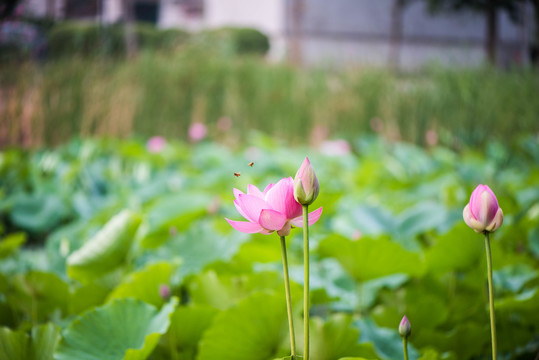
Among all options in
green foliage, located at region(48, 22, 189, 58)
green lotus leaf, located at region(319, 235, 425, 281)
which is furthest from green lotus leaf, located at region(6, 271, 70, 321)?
green foliage, located at region(48, 22, 189, 58)

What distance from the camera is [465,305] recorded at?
788mm

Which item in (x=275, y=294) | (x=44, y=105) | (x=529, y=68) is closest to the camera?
(x=275, y=294)

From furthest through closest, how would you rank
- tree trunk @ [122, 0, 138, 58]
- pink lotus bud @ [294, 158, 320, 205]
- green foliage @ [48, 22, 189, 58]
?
tree trunk @ [122, 0, 138, 58], green foliage @ [48, 22, 189, 58], pink lotus bud @ [294, 158, 320, 205]

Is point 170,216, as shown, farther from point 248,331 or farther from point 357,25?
point 357,25

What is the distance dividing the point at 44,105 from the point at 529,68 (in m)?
3.62

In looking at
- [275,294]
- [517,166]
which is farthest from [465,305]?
A: [517,166]

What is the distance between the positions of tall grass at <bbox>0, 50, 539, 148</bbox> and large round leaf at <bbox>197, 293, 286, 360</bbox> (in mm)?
2361

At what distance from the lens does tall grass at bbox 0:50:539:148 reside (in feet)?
9.90

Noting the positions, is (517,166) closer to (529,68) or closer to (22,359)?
(529,68)

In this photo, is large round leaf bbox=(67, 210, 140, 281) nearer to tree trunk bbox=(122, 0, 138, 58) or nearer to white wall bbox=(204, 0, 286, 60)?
tree trunk bbox=(122, 0, 138, 58)

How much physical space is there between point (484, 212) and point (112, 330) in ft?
1.29

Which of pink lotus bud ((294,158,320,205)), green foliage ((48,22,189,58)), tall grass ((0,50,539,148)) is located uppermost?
green foliage ((48,22,189,58))

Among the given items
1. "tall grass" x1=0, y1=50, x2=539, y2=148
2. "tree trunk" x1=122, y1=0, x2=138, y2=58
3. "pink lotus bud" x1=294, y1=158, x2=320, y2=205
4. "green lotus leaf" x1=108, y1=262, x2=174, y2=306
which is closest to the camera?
"pink lotus bud" x1=294, y1=158, x2=320, y2=205

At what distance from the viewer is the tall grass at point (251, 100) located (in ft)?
9.90
